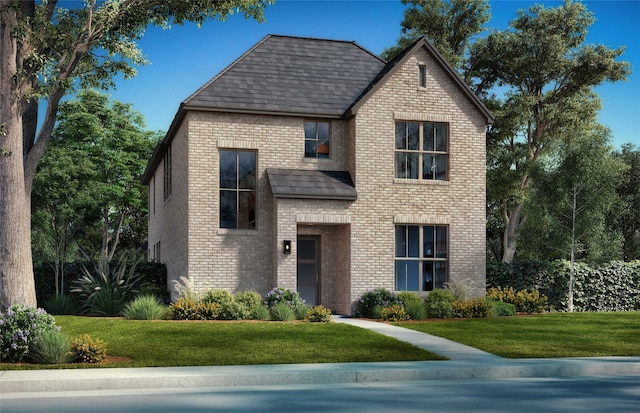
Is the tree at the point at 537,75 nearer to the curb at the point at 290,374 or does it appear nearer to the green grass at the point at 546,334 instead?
the green grass at the point at 546,334

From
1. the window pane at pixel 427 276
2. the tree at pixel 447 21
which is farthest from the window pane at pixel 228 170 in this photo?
the tree at pixel 447 21

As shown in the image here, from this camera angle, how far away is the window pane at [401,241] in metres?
24.1

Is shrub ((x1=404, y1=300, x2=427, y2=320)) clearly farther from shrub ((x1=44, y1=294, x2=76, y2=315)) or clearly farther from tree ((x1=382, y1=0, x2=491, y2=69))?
tree ((x1=382, y1=0, x2=491, y2=69))

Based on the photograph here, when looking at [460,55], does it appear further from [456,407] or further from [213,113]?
[456,407]

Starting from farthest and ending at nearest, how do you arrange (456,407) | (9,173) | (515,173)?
(515,173) → (9,173) → (456,407)

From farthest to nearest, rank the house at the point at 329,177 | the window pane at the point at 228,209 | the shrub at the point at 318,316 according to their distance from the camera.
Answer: the window pane at the point at 228,209 < the house at the point at 329,177 < the shrub at the point at 318,316

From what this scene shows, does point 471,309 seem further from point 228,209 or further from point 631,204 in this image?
point 631,204

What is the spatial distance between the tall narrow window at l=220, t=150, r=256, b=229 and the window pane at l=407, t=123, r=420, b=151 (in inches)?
210

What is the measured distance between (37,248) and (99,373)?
35.6 meters

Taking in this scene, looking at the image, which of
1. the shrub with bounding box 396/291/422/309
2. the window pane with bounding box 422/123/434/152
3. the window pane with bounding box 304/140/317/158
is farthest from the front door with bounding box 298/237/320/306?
the window pane with bounding box 422/123/434/152

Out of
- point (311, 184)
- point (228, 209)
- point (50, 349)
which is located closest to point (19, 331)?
point (50, 349)

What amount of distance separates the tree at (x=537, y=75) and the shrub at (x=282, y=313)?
749 inches

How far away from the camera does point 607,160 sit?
94.0ft

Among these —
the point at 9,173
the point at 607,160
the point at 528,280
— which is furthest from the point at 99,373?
the point at 607,160
